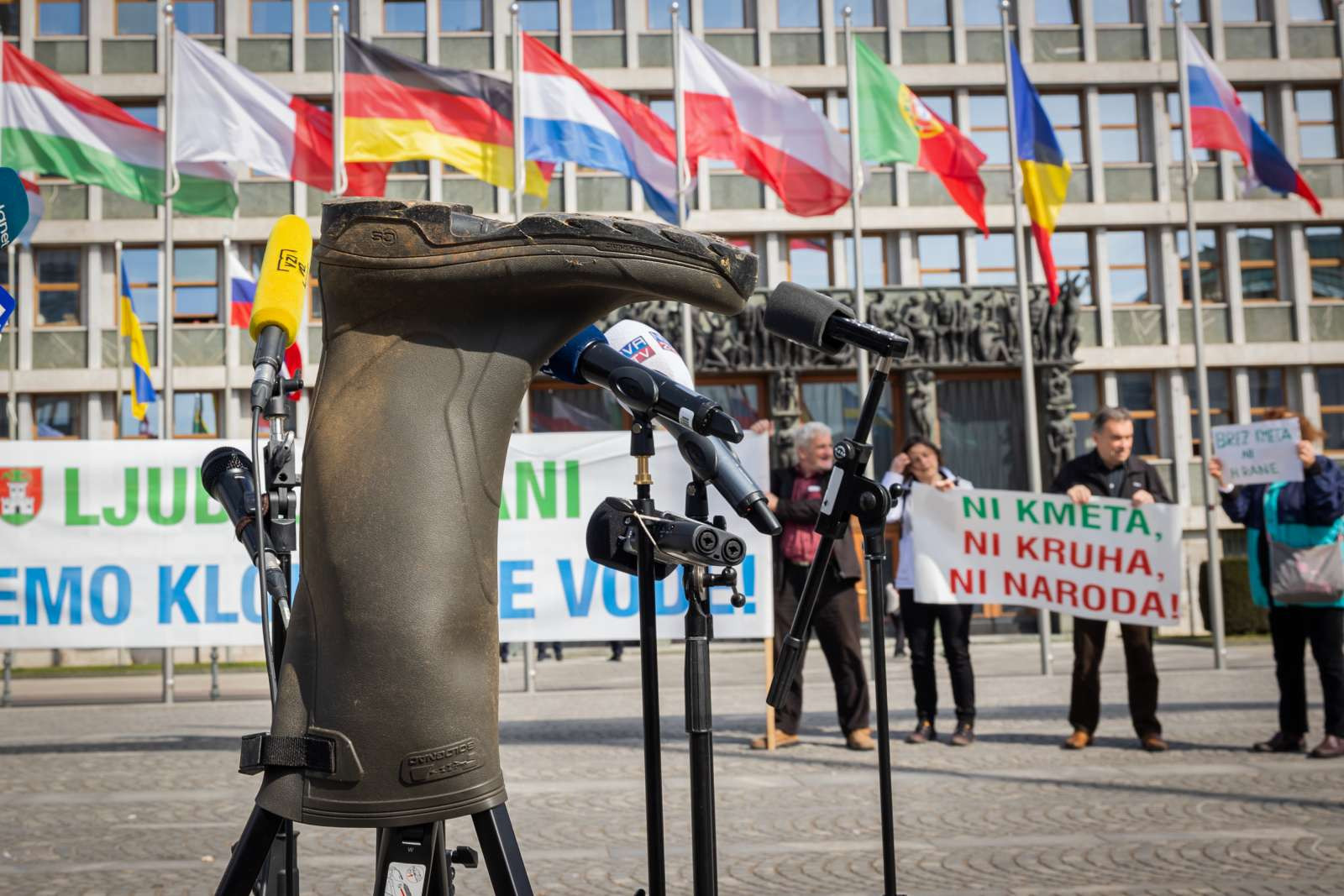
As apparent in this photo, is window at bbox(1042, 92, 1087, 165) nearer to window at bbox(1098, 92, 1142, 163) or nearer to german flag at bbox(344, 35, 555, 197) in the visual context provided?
window at bbox(1098, 92, 1142, 163)

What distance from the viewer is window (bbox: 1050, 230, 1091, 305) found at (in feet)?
116

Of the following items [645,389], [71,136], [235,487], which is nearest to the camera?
[645,389]

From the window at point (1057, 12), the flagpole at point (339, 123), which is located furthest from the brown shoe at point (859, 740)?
the window at point (1057, 12)

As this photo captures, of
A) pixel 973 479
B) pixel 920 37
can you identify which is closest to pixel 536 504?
pixel 973 479

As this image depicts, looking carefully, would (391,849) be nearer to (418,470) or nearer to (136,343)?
(418,470)

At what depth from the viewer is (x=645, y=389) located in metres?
2.71

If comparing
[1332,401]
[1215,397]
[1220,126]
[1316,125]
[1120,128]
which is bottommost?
[1332,401]

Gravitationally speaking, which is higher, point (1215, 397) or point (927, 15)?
point (927, 15)

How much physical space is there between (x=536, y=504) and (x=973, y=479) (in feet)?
75.0

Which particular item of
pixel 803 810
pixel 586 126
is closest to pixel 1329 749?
pixel 803 810

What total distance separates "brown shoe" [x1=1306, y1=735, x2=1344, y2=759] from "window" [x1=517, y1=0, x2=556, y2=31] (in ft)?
101

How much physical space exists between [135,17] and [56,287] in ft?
23.6

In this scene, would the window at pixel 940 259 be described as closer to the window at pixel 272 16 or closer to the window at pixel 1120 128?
the window at pixel 1120 128

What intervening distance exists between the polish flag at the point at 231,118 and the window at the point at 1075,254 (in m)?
23.7
